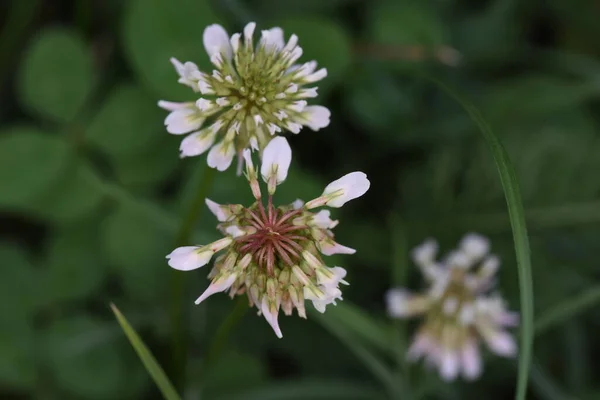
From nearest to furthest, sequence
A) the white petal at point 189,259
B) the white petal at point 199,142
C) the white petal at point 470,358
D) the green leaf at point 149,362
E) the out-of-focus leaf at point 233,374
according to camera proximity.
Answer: the white petal at point 189,259
the white petal at point 199,142
the green leaf at point 149,362
the white petal at point 470,358
the out-of-focus leaf at point 233,374

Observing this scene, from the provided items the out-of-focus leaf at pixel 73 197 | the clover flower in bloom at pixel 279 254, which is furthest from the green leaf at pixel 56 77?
the clover flower in bloom at pixel 279 254

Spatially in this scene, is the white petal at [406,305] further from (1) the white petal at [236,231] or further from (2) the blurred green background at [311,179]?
(1) the white petal at [236,231]

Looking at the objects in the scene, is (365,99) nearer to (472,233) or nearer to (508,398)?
(472,233)

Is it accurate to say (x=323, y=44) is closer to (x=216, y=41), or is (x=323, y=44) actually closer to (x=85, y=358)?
(x=216, y=41)

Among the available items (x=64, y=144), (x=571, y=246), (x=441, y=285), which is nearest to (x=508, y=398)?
(x=571, y=246)

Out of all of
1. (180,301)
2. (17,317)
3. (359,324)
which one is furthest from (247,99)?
(17,317)

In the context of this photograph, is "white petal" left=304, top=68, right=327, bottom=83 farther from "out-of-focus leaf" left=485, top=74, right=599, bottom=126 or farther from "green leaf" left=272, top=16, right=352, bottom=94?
"out-of-focus leaf" left=485, top=74, right=599, bottom=126

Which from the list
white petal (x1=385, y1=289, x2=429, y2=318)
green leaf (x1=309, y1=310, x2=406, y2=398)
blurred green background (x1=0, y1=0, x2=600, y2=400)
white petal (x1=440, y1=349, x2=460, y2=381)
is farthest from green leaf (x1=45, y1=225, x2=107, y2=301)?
white petal (x1=440, y1=349, x2=460, y2=381)
